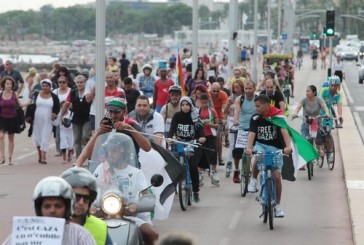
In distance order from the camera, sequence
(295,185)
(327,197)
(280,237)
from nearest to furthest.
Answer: (280,237)
(327,197)
(295,185)

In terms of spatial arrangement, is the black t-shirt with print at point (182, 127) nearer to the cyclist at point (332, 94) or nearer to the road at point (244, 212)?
the road at point (244, 212)

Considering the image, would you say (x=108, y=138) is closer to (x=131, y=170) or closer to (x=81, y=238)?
(x=131, y=170)

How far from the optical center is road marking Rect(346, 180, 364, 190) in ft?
59.4

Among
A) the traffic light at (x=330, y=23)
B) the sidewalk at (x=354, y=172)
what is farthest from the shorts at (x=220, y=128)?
the traffic light at (x=330, y=23)

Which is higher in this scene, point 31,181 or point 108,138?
point 108,138

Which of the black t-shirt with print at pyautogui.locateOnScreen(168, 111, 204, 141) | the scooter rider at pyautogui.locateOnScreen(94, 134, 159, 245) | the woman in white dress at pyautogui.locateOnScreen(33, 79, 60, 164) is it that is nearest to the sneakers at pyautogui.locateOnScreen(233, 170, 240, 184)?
the black t-shirt with print at pyautogui.locateOnScreen(168, 111, 204, 141)

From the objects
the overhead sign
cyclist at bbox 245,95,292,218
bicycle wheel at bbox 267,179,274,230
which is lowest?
bicycle wheel at bbox 267,179,274,230

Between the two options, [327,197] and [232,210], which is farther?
[327,197]

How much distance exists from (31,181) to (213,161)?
120 inches

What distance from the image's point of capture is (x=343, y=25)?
183 m

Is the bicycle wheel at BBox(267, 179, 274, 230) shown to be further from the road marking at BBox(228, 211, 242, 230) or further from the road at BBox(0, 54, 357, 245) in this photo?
the road marking at BBox(228, 211, 242, 230)

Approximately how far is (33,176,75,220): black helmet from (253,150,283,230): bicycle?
810 centimetres

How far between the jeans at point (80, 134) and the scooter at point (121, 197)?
11.0 meters

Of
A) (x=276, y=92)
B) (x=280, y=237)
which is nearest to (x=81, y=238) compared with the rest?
(x=280, y=237)
